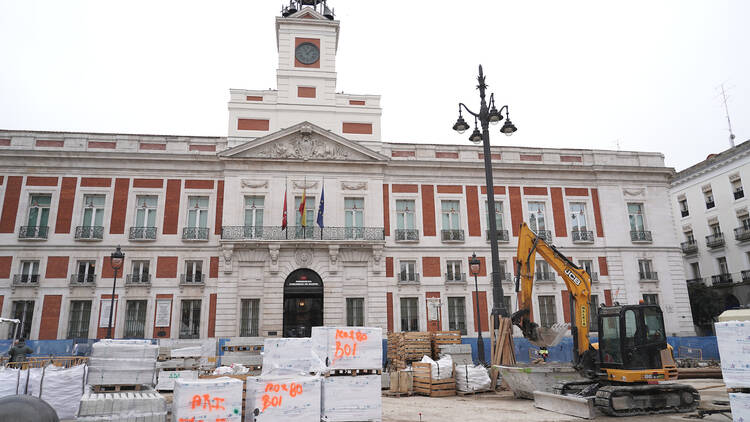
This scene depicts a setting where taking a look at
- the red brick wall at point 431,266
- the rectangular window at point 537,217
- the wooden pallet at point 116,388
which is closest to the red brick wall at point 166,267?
the red brick wall at point 431,266

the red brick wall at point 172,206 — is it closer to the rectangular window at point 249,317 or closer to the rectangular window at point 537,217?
the rectangular window at point 249,317

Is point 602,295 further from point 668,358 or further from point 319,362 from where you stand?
point 319,362

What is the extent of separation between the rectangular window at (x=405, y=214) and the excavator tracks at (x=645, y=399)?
1684cm

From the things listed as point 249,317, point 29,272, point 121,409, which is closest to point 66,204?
point 29,272

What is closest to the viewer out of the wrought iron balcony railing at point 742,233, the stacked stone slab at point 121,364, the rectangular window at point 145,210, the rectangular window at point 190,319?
the stacked stone slab at point 121,364

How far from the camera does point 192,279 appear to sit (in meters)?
24.9

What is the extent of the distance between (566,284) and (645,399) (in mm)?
3189

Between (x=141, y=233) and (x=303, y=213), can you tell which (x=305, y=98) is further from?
(x=141, y=233)

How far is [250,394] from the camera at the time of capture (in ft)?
29.0

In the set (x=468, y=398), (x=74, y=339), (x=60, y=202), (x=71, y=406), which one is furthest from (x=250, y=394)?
(x=60, y=202)

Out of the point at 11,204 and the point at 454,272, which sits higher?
the point at 11,204

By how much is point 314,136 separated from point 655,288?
2143 centimetres

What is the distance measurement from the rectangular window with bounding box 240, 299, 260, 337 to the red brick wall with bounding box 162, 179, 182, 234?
18.0 ft

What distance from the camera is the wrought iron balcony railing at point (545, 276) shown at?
2730cm
